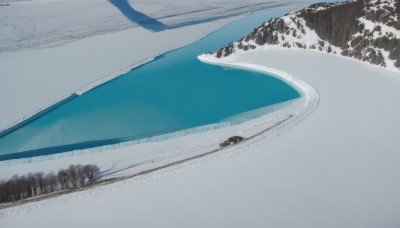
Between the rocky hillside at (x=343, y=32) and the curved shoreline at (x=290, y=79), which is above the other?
the rocky hillside at (x=343, y=32)

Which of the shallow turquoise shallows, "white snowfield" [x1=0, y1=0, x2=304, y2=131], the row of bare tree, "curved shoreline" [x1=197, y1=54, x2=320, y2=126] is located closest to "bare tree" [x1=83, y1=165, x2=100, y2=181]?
the row of bare tree

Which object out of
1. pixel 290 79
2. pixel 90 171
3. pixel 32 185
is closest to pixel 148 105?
pixel 90 171

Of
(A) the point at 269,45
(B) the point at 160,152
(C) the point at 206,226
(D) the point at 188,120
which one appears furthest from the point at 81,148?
(A) the point at 269,45

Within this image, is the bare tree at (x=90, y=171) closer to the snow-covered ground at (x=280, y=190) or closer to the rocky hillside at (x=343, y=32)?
the snow-covered ground at (x=280, y=190)

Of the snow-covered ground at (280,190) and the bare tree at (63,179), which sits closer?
the snow-covered ground at (280,190)

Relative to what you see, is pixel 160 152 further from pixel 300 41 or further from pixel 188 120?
pixel 300 41

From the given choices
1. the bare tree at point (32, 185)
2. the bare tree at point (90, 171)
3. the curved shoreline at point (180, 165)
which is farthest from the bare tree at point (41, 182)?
the curved shoreline at point (180, 165)

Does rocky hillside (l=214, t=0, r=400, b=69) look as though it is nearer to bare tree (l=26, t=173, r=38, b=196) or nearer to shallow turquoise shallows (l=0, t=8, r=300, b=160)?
shallow turquoise shallows (l=0, t=8, r=300, b=160)

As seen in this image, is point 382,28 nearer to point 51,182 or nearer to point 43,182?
point 51,182
